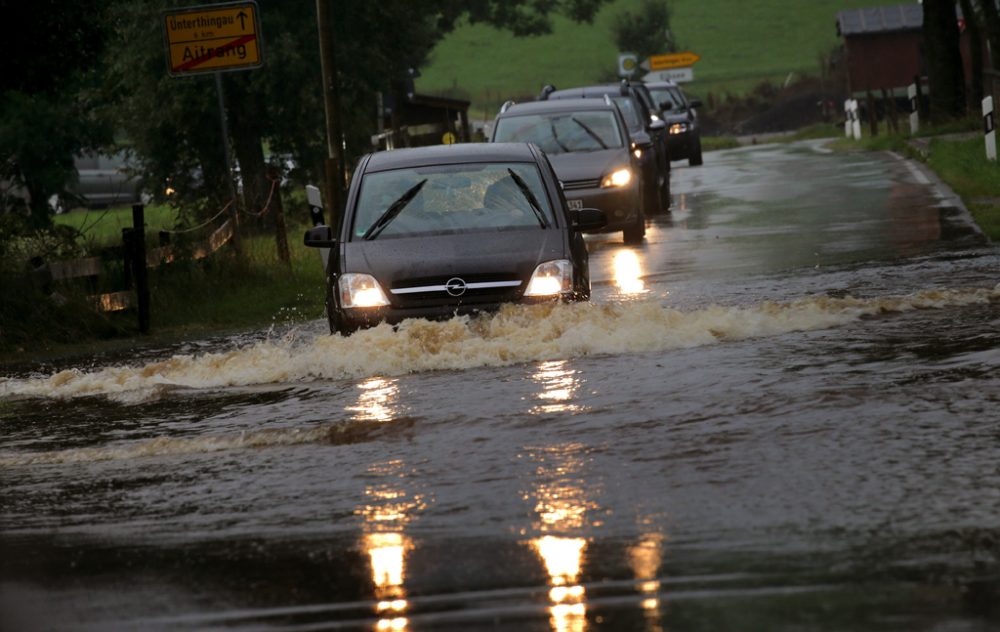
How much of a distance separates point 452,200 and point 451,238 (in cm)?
72

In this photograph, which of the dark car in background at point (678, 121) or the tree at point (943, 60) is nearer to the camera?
the dark car in background at point (678, 121)

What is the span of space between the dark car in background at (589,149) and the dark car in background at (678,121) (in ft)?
51.7

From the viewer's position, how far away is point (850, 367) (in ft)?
35.2

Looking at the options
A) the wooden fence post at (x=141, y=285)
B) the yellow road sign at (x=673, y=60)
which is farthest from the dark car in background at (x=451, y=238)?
the yellow road sign at (x=673, y=60)

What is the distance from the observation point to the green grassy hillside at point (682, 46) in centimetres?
14062

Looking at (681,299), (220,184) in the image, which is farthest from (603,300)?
(220,184)

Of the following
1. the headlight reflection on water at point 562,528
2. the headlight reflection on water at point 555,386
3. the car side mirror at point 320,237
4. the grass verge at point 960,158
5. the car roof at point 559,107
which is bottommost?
the headlight reflection on water at point 555,386

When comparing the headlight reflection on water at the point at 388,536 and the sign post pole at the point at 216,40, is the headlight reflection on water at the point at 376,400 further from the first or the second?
the sign post pole at the point at 216,40

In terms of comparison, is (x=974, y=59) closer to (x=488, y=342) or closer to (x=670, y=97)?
(x=670, y=97)

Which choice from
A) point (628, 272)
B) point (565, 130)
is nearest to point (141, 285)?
point (628, 272)

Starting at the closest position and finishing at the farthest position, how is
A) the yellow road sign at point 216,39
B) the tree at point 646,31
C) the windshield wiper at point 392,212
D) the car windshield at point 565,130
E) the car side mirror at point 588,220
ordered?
the windshield wiper at point 392,212
the car side mirror at point 588,220
the yellow road sign at point 216,39
the car windshield at point 565,130
the tree at point 646,31

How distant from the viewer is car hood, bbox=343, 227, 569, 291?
12.5 meters

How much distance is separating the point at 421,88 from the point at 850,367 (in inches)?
5174

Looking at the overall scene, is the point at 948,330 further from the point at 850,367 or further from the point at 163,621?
the point at 163,621
